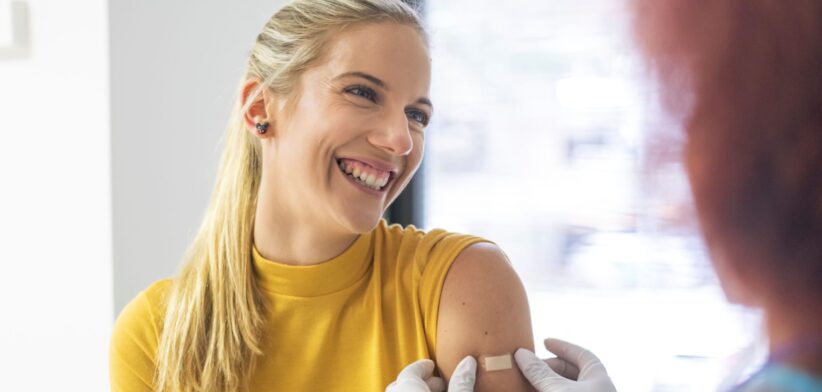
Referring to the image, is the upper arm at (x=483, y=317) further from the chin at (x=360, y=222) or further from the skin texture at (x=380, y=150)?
the chin at (x=360, y=222)

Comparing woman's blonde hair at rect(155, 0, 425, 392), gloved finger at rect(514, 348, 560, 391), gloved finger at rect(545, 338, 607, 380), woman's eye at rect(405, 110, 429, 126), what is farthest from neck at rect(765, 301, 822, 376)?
woman's blonde hair at rect(155, 0, 425, 392)

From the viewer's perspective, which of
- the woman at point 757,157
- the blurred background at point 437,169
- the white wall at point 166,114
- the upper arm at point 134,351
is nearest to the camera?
the woman at point 757,157

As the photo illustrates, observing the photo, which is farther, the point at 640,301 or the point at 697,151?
the point at 640,301

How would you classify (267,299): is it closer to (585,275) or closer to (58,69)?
(585,275)

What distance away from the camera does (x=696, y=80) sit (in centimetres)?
161

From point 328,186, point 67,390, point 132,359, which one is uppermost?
point 328,186

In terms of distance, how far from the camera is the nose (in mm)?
1468

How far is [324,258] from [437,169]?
0.68m

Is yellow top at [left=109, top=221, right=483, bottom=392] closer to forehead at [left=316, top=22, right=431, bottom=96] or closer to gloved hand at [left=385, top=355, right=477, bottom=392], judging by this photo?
gloved hand at [left=385, top=355, right=477, bottom=392]

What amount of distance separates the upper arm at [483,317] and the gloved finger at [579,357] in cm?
10

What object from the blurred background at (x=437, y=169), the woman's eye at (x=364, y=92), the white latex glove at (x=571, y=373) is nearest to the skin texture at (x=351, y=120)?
the woman's eye at (x=364, y=92)

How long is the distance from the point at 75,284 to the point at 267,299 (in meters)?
0.73

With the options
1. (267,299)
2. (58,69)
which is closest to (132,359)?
(267,299)

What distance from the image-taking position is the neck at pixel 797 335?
1522 millimetres
